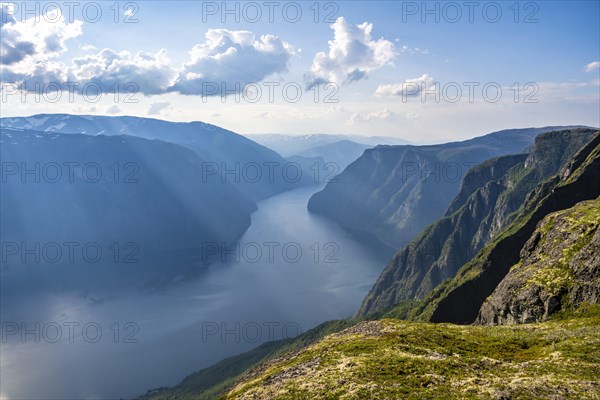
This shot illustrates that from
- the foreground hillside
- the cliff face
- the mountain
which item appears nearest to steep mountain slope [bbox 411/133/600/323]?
the mountain

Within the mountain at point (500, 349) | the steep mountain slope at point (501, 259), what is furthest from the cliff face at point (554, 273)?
the steep mountain slope at point (501, 259)

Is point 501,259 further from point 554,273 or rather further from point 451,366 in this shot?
point 451,366

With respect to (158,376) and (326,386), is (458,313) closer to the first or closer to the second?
(326,386)

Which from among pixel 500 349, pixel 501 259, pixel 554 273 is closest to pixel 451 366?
pixel 500 349

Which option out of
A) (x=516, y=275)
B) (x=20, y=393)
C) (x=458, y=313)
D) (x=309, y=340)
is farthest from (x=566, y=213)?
(x=20, y=393)

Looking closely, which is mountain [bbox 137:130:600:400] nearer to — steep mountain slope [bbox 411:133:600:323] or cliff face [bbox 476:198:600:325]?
cliff face [bbox 476:198:600:325]

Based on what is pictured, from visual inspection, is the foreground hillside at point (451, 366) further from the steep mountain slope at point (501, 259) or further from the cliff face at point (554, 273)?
the steep mountain slope at point (501, 259)
